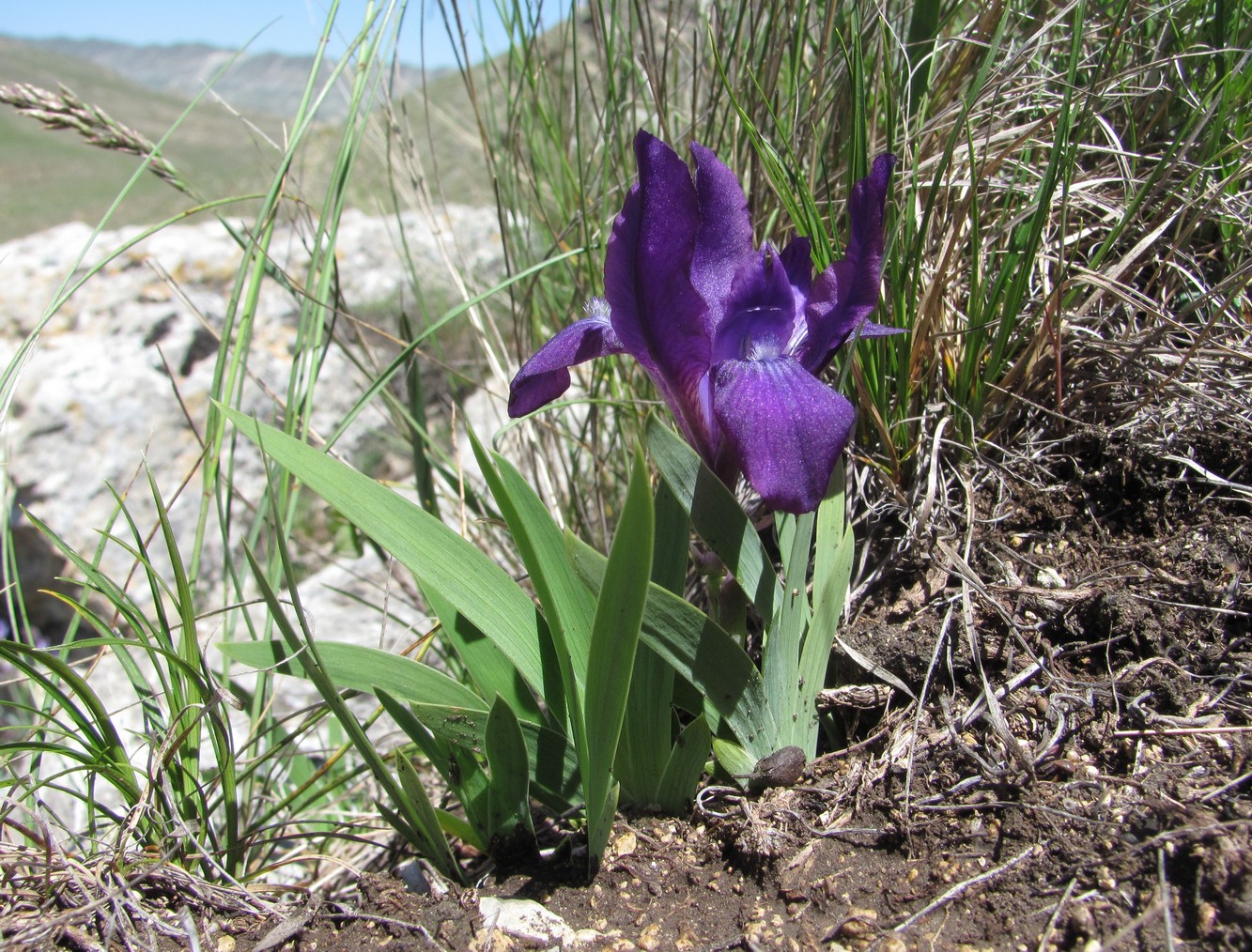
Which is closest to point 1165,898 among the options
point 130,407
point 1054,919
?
point 1054,919

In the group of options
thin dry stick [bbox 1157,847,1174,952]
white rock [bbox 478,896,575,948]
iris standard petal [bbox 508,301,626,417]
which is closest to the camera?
thin dry stick [bbox 1157,847,1174,952]

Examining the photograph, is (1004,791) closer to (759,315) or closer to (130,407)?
(759,315)

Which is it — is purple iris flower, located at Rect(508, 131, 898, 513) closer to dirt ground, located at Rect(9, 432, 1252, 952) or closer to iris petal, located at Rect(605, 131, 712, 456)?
iris petal, located at Rect(605, 131, 712, 456)

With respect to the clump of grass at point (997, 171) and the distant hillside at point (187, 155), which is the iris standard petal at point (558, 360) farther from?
the distant hillside at point (187, 155)

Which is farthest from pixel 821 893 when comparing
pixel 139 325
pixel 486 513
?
pixel 139 325

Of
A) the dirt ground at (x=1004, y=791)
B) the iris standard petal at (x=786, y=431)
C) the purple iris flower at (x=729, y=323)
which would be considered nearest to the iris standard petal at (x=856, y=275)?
the purple iris flower at (x=729, y=323)

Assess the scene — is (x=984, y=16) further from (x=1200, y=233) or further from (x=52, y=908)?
(x=52, y=908)

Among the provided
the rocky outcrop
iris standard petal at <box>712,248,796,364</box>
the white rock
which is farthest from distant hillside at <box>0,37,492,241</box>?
the white rock
